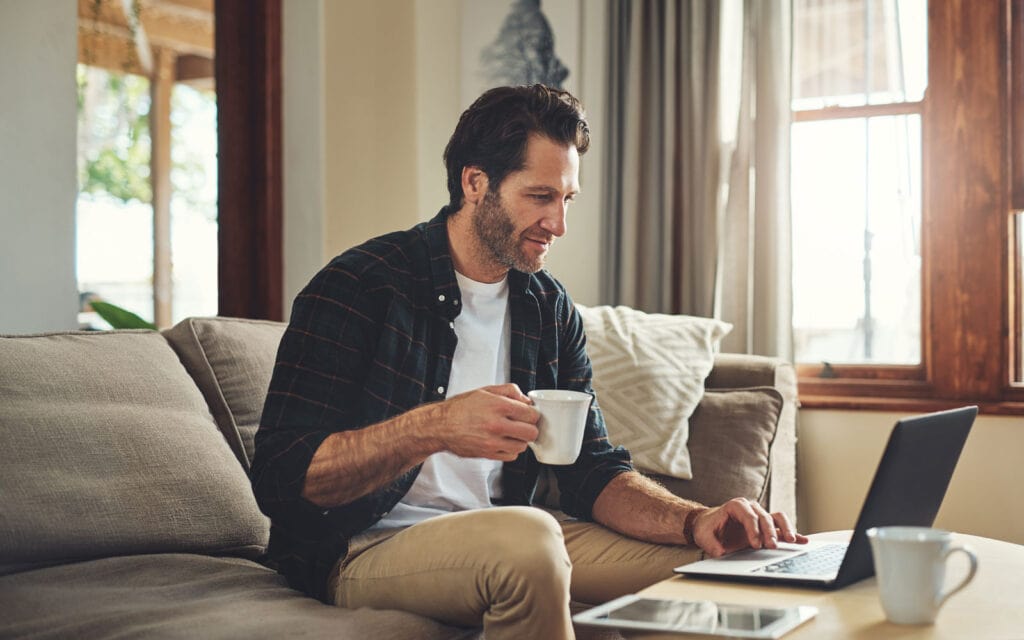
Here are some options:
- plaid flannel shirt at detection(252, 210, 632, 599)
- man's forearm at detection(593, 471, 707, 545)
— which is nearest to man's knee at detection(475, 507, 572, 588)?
plaid flannel shirt at detection(252, 210, 632, 599)

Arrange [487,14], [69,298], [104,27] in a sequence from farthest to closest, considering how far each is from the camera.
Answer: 1. [487,14]
2. [104,27]
3. [69,298]

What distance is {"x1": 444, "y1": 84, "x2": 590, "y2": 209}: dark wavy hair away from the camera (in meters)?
1.86

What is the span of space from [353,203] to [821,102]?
1.51m

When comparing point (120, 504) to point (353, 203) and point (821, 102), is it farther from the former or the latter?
point (821, 102)

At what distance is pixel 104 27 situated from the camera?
3.16m

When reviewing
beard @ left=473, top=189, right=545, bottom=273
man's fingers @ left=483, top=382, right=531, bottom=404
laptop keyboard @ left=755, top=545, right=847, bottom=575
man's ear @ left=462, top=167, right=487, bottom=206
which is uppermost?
man's ear @ left=462, top=167, right=487, bottom=206

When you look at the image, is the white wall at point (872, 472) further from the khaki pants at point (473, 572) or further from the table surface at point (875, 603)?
the khaki pants at point (473, 572)

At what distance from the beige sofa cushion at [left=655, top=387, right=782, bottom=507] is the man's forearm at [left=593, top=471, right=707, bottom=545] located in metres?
0.54

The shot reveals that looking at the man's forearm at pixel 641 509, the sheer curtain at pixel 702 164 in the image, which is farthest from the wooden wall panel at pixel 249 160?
the man's forearm at pixel 641 509

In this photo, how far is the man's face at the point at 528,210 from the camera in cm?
182

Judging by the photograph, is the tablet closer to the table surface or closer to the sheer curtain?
the table surface

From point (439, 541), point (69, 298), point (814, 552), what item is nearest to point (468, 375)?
point (439, 541)

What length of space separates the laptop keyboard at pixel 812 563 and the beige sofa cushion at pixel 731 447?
81cm

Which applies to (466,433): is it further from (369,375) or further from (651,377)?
(651,377)
